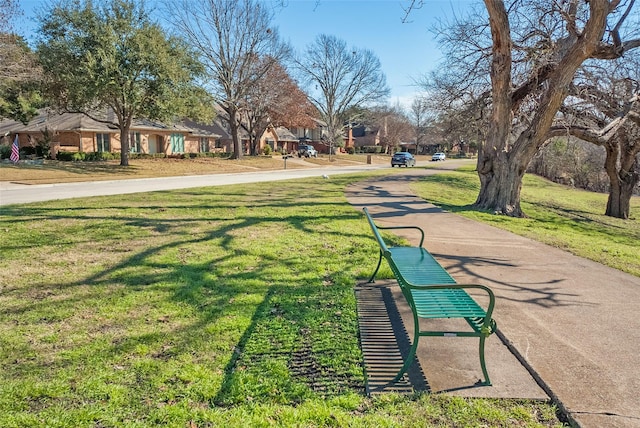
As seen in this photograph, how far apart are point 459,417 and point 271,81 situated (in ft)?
142

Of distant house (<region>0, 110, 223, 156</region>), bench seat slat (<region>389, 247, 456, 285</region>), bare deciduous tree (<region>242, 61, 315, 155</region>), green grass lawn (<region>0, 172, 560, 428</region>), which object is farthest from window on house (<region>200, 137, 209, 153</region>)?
bench seat slat (<region>389, 247, 456, 285</region>)

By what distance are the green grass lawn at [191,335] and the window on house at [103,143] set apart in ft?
103

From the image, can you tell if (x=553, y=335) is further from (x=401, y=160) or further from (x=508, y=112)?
(x=401, y=160)

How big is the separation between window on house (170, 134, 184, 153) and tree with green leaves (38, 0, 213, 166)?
15386 millimetres

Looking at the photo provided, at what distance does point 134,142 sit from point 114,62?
16.3m

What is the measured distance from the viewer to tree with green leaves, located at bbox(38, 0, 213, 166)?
77.4 ft

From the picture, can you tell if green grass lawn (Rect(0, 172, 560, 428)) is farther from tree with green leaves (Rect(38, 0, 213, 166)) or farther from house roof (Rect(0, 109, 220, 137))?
house roof (Rect(0, 109, 220, 137))

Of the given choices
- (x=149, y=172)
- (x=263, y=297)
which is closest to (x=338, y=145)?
(x=149, y=172)

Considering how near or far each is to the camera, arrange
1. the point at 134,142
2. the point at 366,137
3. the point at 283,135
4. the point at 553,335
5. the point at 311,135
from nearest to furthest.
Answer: the point at 553,335
the point at 134,142
the point at 283,135
the point at 311,135
the point at 366,137

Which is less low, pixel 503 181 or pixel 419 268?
pixel 503 181

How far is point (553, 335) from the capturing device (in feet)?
13.1

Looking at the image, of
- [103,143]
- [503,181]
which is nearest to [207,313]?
[503,181]

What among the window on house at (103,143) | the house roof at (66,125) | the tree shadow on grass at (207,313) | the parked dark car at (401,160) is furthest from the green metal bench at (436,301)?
the parked dark car at (401,160)

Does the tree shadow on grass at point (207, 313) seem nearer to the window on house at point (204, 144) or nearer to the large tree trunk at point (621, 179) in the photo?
the large tree trunk at point (621, 179)
